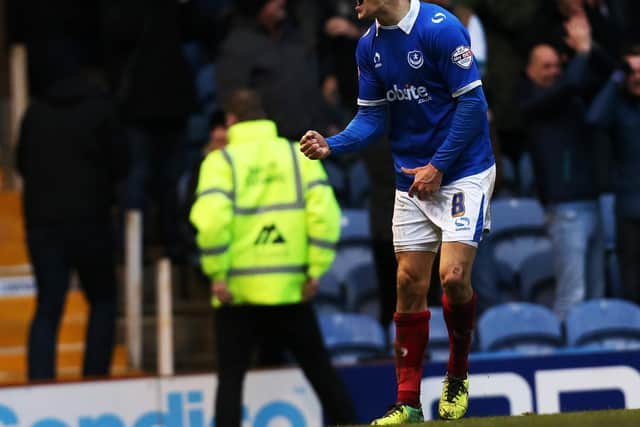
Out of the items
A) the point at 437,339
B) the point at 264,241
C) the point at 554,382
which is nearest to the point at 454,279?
the point at 264,241

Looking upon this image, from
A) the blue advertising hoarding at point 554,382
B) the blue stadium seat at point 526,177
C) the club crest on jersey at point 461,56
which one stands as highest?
the club crest on jersey at point 461,56

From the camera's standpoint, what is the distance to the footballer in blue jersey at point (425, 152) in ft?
19.2

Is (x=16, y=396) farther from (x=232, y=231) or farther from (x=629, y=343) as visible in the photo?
(x=629, y=343)

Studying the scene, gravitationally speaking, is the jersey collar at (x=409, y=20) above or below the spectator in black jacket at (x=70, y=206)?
above

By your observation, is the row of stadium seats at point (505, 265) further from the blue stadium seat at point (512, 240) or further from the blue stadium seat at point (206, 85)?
the blue stadium seat at point (206, 85)

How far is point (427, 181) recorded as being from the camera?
5.87 metres

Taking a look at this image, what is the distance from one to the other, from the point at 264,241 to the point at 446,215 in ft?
6.87

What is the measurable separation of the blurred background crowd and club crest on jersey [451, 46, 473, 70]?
3.10 metres

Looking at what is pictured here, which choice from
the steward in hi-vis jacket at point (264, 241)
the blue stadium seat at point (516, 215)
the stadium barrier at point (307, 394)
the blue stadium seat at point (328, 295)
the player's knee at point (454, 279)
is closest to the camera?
the player's knee at point (454, 279)

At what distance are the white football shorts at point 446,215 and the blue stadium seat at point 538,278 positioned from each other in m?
3.79

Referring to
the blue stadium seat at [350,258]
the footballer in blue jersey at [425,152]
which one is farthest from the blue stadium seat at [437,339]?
the footballer in blue jersey at [425,152]

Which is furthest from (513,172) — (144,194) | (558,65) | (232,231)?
(232,231)

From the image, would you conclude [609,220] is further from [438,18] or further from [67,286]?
[438,18]

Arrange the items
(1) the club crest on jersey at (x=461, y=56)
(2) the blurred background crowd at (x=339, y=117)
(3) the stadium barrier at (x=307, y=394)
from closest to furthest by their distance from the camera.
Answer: (1) the club crest on jersey at (x=461, y=56), (3) the stadium barrier at (x=307, y=394), (2) the blurred background crowd at (x=339, y=117)
